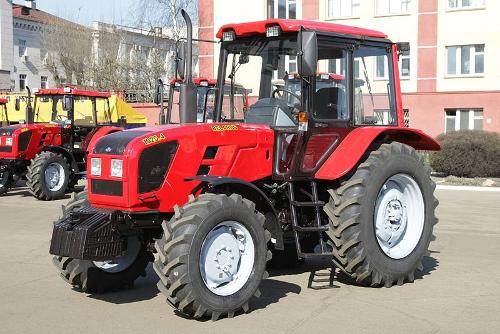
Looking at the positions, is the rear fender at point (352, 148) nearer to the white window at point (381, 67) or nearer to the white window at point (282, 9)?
the white window at point (381, 67)

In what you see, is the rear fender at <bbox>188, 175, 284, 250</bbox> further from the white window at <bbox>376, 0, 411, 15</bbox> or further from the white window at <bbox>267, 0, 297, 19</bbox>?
the white window at <bbox>267, 0, 297, 19</bbox>

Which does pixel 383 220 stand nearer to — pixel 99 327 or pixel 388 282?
pixel 388 282

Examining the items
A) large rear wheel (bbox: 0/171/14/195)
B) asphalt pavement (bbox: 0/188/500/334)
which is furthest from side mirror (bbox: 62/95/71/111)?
asphalt pavement (bbox: 0/188/500/334)

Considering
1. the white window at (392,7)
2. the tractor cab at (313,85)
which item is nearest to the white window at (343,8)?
the white window at (392,7)

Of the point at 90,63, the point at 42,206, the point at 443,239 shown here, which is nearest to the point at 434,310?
the point at 443,239

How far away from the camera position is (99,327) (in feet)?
17.8

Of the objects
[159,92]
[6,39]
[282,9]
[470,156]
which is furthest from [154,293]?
[6,39]

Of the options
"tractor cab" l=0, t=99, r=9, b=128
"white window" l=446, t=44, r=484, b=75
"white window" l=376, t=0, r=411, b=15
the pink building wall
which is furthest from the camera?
"white window" l=376, t=0, r=411, b=15

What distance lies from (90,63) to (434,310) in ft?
132

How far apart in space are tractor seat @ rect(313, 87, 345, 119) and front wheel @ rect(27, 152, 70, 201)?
10.0 m

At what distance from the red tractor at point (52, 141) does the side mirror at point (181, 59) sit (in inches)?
371

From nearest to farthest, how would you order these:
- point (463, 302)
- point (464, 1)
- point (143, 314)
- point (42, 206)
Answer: point (143, 314) < point (463, 302) < point (42, 206) < point (464, 1)

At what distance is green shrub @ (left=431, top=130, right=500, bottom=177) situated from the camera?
19.5 meters

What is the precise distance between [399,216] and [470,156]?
13398mm
